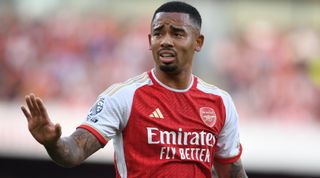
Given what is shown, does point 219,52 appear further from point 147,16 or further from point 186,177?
point 186,177

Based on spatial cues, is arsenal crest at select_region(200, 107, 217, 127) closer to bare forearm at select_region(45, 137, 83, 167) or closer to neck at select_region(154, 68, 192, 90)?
neck at select_region(154, 68, 192, 90)

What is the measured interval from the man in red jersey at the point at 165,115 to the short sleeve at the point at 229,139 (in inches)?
0.9

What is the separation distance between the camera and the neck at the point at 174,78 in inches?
234

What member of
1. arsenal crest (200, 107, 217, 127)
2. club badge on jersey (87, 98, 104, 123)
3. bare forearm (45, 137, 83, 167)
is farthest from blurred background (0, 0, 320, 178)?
bare forearm (45, 137, 83, 167)

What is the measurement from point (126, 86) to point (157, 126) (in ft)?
1.11

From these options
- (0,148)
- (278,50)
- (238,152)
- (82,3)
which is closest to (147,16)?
(82,3)

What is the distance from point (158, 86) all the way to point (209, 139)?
1.67 feet

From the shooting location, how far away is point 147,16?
15.5m

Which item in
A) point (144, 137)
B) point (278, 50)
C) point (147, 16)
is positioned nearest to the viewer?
point (144, 137)

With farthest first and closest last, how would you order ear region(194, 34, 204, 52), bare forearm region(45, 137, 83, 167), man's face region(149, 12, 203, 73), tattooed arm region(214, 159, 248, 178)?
1. tattooed arm region(214, 159, 248, 178)
2. ear region(194, 34, 204, 52)
3. man's face region(149, 12, 203, 73)
4. bare forearm region(45, 137, 83, 167)

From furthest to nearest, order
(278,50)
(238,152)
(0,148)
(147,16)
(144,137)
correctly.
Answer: (147,16)
(278,50)
(0,148)
(238,152)
(144,137)

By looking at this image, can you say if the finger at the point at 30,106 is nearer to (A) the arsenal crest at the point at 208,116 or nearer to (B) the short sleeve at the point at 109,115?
(B) the short sleeve at the point at 109,115

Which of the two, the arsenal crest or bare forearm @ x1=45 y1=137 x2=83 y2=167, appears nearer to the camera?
bare forearm @ x1=45 y1=137 x2=83 y2=167

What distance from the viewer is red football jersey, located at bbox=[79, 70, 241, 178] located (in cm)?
566
